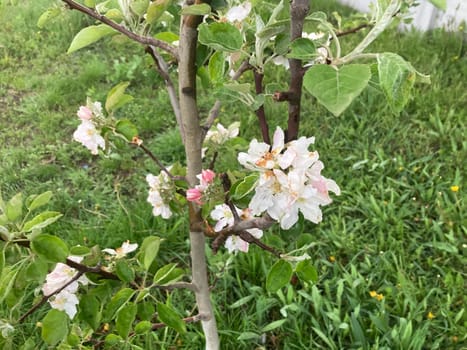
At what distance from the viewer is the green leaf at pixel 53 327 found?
1077 mm

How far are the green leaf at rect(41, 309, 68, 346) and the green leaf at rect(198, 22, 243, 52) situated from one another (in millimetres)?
633

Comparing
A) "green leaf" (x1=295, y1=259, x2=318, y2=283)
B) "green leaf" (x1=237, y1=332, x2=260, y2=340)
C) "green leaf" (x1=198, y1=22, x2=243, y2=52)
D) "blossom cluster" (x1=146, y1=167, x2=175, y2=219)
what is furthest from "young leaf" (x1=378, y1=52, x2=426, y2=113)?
"green leaf" (x1=237, y1=332, x2=260, y2=340)

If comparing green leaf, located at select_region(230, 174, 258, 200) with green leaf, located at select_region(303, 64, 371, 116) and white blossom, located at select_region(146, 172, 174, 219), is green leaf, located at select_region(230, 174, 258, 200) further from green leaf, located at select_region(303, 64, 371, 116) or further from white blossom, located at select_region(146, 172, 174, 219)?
white blossom, located at select_region(146, 172, 174, 219)

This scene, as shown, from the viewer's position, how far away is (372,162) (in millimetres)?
2641

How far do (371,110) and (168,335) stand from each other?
1.72 meters

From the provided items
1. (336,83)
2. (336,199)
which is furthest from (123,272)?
(336,199)

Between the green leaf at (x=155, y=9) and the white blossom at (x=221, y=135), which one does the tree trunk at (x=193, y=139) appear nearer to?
the green leaf at (x=155, y=9)

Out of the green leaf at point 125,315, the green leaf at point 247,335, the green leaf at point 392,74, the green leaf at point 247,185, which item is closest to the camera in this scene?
the green leaf at point 392,74

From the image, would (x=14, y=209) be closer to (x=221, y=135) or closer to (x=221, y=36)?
(x=221, y=36)

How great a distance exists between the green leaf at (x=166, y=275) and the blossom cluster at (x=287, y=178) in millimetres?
371

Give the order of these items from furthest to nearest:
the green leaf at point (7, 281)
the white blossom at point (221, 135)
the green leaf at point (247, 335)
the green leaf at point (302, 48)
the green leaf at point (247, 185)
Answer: the green leaf at point (247, 335) → the white blossom at point (221, 135) → the green leaf at point (7, 281) → the green leaf at point (247, 185) → the green leaf at point (302, 48)

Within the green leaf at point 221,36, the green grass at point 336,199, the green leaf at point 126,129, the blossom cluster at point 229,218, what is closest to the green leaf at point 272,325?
the green grass at point 336,199

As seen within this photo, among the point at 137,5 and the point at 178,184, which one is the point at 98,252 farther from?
the point at 137,5

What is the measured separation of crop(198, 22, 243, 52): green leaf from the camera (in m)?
0.80
